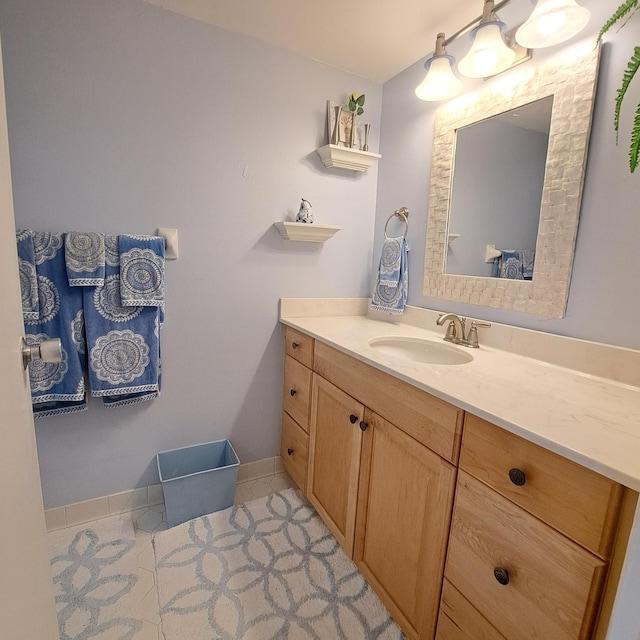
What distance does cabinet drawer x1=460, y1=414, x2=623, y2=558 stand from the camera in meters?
0.60

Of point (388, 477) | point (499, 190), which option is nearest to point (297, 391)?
point (388, 477)

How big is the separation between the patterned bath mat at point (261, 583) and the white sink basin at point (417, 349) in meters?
0.83

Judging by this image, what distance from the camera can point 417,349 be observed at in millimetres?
1502

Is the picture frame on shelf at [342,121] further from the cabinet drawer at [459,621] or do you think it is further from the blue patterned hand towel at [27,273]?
the cabinet drawer at [459,621]

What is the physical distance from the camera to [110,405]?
4.87 feet

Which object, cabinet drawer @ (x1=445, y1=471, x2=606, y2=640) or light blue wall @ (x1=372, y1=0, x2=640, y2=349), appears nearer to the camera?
cabinet drawer @ (x1=445, y1=471, x2=606, y2=640)

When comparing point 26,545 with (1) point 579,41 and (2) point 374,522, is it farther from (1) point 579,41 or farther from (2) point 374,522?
(1) point 579,41

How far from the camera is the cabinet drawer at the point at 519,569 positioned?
Answer: 2.05 feet

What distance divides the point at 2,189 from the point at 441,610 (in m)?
1.34

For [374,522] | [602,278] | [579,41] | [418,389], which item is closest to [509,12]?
[579,41]

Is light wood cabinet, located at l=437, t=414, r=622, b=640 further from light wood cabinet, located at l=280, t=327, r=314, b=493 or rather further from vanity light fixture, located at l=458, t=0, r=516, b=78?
vanity light fixture, located at l=458, t=0, r=516, b=78

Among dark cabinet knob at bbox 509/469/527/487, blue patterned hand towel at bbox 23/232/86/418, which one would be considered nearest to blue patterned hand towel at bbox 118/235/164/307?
blue patterned hand towel at bbox 23/232/86/418

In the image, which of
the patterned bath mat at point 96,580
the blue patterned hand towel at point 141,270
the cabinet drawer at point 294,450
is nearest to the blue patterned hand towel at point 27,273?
the blue patterned hand towel at point 141,270

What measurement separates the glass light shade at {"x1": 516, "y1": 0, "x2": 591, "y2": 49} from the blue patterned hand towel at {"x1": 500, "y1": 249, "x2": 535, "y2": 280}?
24.1 inches
